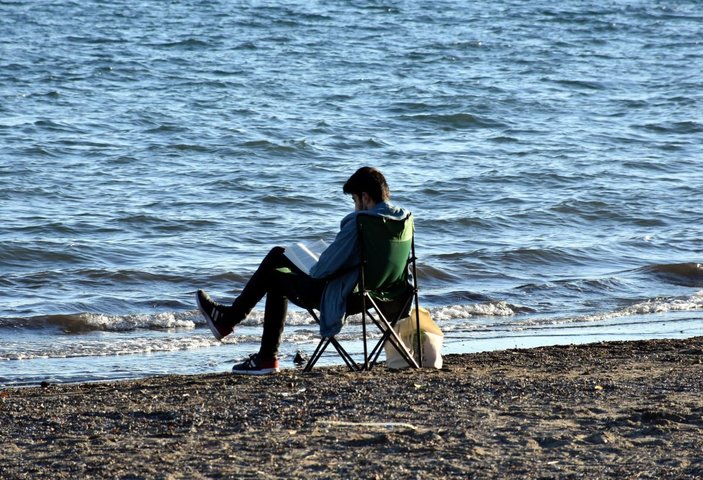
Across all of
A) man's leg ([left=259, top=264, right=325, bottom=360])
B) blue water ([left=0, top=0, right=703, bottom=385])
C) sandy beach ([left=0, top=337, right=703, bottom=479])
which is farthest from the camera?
blue water ([left=0, top=0, right=703, bottom=385])

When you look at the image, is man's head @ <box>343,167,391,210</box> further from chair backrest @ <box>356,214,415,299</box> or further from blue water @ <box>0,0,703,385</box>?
blue water @ <box>0,0,703,385</box>

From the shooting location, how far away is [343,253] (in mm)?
6129

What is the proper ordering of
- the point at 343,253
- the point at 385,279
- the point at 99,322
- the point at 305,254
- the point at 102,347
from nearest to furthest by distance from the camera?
the point at 343,253
the point at 385,279
the point at 305,254
the point at 102,347
the point at 99,322

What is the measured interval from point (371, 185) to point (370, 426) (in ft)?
6.01

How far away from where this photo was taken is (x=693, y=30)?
3172 centimetres

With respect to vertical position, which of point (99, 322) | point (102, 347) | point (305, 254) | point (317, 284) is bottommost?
point (99, 322)

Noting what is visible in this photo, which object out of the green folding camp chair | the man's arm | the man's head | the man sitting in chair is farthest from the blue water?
the man's head

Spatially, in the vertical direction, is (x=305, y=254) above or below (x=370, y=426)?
above

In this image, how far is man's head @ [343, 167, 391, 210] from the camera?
6.19 meters

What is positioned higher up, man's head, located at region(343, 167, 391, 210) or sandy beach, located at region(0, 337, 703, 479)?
man's head, located at region(343, 167, 391, 210)

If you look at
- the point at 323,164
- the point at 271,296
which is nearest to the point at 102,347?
the point at 271,296

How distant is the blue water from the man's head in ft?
5.67

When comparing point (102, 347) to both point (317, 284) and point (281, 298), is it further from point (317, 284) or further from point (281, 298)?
point (317, 284)

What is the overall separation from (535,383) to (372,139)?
1266cm
